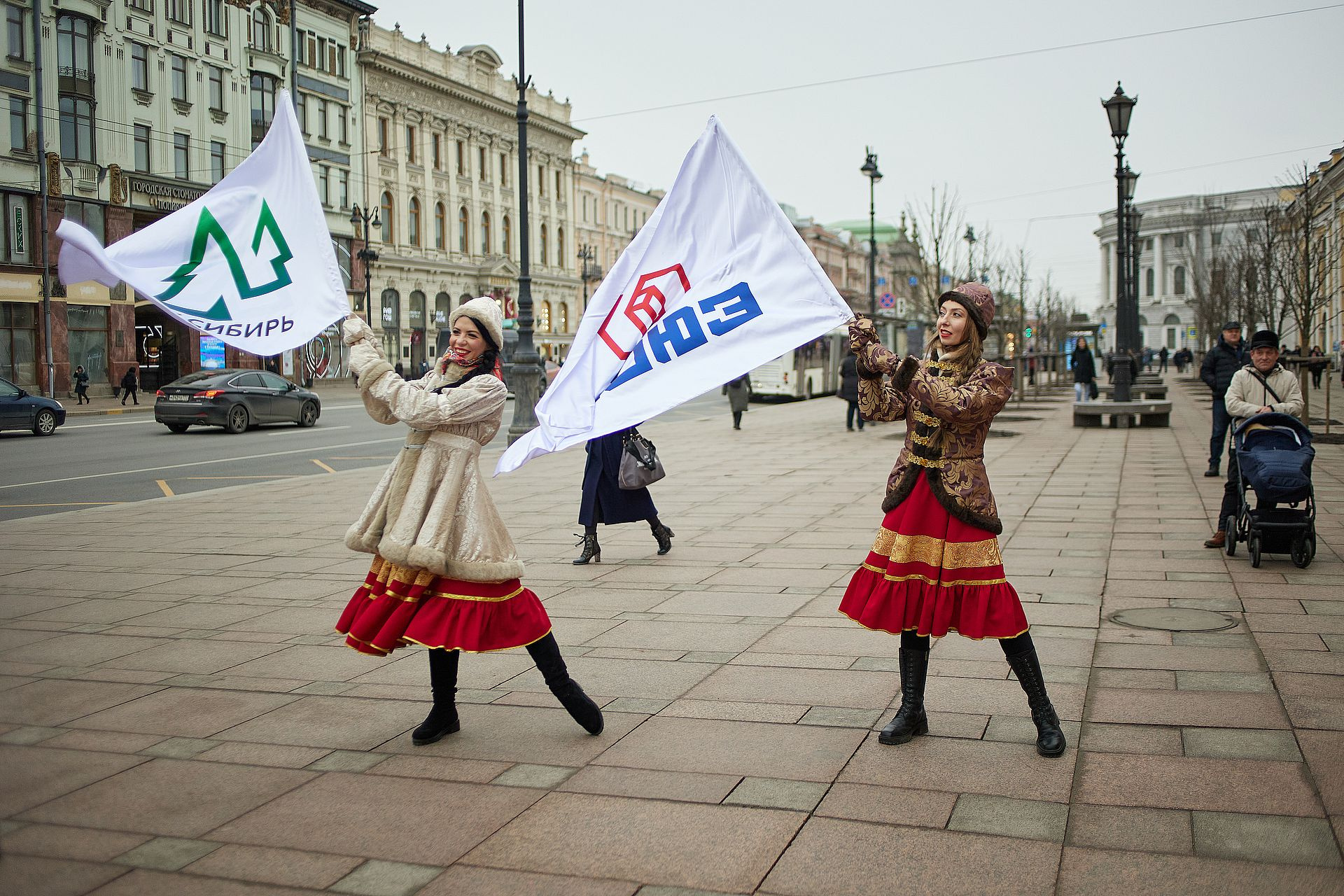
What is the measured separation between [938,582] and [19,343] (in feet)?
136

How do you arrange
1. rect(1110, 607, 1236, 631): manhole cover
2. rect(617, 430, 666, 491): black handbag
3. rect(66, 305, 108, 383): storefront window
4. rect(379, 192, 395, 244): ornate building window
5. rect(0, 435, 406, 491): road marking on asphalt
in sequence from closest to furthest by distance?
rect(1110, 607, 1236, 631): manhole cover → rect(617, 430, 666, 491): black handbag → rect(0, 435, 406, 491): road marking on asphalt → rect(66, 305, 108, 383): storefront window → rect(379, 192, 395, 244): ornate building window

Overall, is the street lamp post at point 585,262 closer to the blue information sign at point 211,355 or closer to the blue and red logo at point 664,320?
the blue information sign at point 211,355

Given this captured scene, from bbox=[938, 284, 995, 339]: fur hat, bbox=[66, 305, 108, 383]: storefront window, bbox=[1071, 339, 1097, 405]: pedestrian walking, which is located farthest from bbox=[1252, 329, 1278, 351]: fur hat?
bbox=[66, 305, 108, 383]: storefront window

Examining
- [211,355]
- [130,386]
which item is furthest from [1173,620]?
[211,355]

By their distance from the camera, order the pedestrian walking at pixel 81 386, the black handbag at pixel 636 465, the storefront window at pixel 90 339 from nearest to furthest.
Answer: the black handbag at pixel 636 465 < the pedestrian walking at pixel 81 386 < the storefront window at pixel 90 339

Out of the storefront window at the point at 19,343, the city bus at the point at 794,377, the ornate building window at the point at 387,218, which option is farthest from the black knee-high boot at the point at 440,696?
the ornate building window at the point at 387,218

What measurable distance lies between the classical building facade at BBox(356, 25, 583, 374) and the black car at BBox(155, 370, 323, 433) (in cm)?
2883

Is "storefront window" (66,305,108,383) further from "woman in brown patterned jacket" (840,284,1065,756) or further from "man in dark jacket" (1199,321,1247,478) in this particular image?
"woman in brown patterned jacket" (840,284,1065,756)

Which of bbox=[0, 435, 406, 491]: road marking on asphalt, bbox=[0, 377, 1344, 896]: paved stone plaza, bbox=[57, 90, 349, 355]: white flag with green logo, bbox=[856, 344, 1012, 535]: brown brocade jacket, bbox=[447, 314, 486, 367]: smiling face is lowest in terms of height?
bbox=[0, 377, 1344, 896]: paved stone plaza

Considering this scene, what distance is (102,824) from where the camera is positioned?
3947mm

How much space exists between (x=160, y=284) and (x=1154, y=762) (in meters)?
4.38

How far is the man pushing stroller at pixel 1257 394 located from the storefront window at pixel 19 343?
38.7 m

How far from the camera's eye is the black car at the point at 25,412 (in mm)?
24344

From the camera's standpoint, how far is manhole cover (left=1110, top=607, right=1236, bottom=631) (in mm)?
6465
